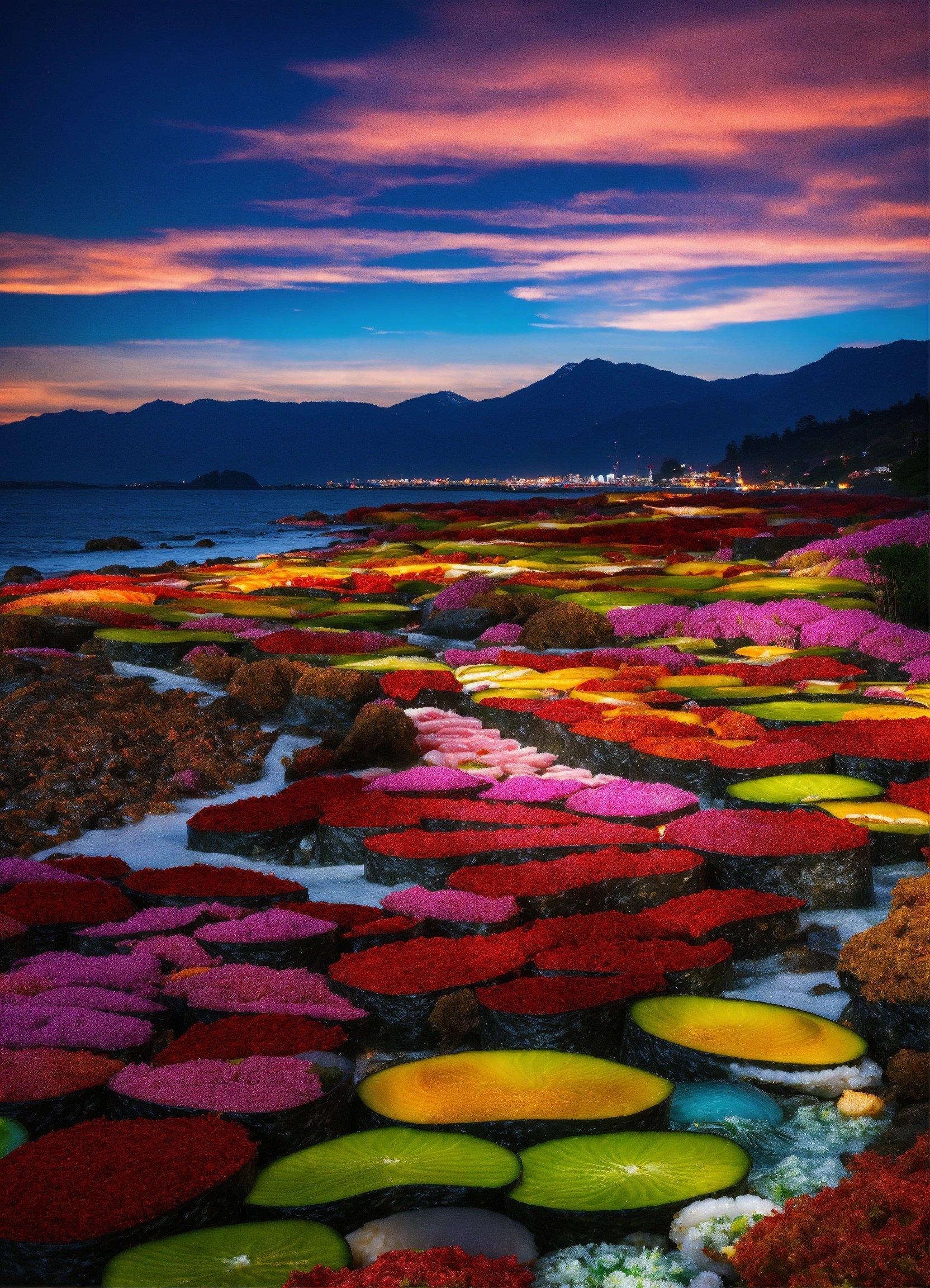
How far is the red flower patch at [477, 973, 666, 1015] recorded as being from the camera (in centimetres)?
427

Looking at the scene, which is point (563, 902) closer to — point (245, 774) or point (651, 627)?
point (245, 774)

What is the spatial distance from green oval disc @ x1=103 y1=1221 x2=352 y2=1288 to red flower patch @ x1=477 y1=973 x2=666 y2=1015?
1.32 m

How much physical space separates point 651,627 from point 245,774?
23.2ft

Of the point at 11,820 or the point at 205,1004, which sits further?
the point at 11,820

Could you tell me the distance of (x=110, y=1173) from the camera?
127 inches

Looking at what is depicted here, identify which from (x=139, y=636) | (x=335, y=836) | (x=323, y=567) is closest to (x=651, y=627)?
(x=139, y=636)

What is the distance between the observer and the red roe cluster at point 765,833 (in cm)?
573

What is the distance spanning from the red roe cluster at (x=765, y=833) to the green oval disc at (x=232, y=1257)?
3291mm

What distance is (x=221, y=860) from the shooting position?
6.98m

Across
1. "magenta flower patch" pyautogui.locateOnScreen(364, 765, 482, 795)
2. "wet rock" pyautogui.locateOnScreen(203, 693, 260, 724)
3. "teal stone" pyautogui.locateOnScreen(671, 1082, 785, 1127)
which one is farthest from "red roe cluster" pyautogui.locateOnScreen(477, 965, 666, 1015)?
"wet rock" pyautogui.locateOnScreen(203, 693, 260, 724)

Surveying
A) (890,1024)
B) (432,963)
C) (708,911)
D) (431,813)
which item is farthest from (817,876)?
(431,813)

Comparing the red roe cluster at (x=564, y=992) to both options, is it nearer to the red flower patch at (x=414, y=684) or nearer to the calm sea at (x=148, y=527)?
the red flower patch at (x=414, y=684)

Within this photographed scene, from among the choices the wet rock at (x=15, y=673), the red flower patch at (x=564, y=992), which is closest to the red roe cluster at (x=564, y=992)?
the red flower patch at (x=564, y=992)

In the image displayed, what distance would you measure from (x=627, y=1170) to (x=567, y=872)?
245cm
